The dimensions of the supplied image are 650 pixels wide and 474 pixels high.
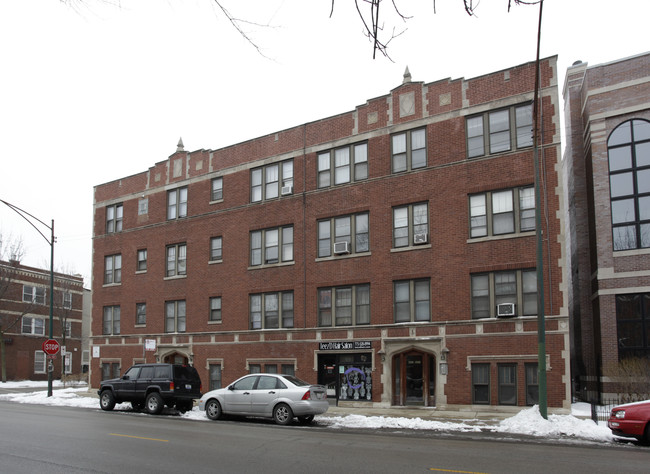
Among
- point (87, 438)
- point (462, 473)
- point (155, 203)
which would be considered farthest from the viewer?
point (155, 203)

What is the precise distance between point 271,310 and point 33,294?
3839 centimetres

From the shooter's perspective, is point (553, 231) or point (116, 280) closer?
point (553, 231)

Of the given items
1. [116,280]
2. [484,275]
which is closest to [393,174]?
[484,275]

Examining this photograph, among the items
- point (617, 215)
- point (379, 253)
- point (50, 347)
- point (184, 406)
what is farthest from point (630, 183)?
point (50, 347)

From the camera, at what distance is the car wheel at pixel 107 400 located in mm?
24297

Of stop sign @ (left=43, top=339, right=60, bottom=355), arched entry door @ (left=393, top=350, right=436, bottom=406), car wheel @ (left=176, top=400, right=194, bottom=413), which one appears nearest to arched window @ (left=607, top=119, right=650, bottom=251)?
arched entry door @ (left=393, top=350, right=436, bottom=406)

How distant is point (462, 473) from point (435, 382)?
14.7 metres

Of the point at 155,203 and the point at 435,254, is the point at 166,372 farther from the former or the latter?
the point at 155,203

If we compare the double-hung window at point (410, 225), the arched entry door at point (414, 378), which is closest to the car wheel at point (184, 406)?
the arched entry door at point (414, 378)

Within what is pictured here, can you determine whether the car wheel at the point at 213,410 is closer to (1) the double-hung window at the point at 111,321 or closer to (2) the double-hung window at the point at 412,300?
(2) the double-hung window at the point at 412,300

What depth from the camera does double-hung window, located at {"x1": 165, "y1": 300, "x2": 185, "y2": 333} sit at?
1312 inches

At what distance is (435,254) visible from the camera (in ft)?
81.8

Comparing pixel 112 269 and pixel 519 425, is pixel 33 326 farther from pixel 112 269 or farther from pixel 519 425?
pixel 519 425

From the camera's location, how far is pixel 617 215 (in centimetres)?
2483
